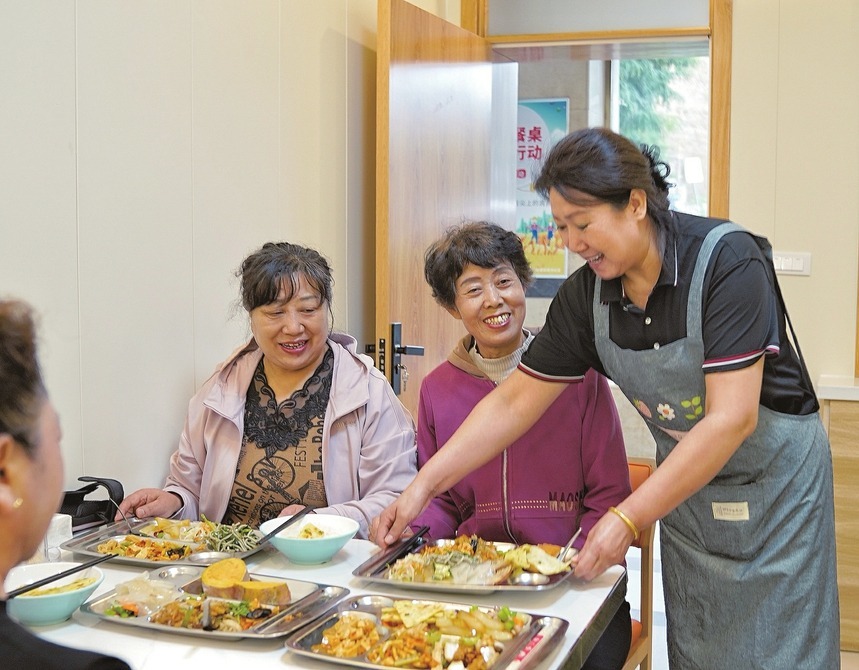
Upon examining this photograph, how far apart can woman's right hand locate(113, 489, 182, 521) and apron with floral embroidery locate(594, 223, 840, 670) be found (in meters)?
1.01

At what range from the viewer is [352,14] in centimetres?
338

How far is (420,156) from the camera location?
11.6 feet

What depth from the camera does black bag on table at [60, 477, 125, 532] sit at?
1985 millimetres

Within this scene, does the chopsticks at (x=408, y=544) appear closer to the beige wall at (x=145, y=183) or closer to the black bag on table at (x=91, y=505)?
the black bag on table at (x=91, y=505)

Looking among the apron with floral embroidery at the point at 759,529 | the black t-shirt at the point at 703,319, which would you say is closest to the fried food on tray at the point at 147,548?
the black t-shirt at the point at 703,319

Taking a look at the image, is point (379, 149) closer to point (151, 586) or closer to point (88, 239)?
point (88, 239)

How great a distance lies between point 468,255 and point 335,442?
0.53 meters

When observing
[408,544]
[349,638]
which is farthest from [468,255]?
[349,638]

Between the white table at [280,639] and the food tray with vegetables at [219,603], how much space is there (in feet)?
0.06

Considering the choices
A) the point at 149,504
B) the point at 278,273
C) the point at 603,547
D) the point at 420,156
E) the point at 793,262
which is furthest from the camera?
the point at 793,262

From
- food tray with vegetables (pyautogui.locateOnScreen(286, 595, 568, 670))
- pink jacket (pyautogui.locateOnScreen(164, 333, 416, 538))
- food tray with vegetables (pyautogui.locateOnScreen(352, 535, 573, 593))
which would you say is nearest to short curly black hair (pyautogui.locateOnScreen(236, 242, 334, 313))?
pink jacket (pyautogui.locateOnScreen(164, 333, 416, 538))

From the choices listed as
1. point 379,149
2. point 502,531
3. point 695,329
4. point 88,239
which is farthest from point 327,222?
point 695,329

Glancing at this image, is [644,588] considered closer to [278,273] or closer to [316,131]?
[278,273]

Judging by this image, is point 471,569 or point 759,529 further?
point 759,529
